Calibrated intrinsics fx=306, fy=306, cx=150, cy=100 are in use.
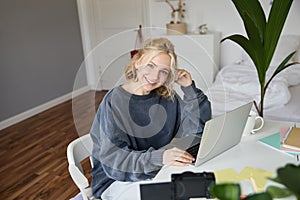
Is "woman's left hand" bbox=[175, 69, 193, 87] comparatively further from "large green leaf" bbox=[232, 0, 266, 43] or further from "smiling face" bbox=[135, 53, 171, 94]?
"large green leaf" bbox=[232, 0, 266, 43]

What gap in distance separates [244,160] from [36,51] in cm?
320

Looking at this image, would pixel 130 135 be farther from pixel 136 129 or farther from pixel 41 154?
pixel 41 154

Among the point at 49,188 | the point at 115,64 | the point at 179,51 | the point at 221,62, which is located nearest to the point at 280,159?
the point at 179,51

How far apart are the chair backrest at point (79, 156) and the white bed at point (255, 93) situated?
70cm

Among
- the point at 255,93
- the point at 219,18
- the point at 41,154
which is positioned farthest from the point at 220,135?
the point at 219,18

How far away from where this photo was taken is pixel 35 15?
3.58 metres

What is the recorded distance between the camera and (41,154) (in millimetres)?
2619

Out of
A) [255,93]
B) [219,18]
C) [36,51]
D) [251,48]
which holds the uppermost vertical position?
[251,48]

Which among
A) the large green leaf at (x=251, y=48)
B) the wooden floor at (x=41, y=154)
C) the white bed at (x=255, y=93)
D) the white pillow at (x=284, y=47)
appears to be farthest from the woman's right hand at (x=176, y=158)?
the white pillow at (x=284, y=47)

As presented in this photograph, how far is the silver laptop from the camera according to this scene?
0.90m

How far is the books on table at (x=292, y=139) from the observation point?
Answer: 1.03 m

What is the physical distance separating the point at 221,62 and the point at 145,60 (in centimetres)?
286

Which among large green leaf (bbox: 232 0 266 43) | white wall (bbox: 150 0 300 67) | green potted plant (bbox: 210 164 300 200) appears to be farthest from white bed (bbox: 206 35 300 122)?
green potted plant (bbox: 210 164 300 200)

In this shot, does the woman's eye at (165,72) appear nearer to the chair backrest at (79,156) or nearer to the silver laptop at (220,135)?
the silver laptop at (220,135)
